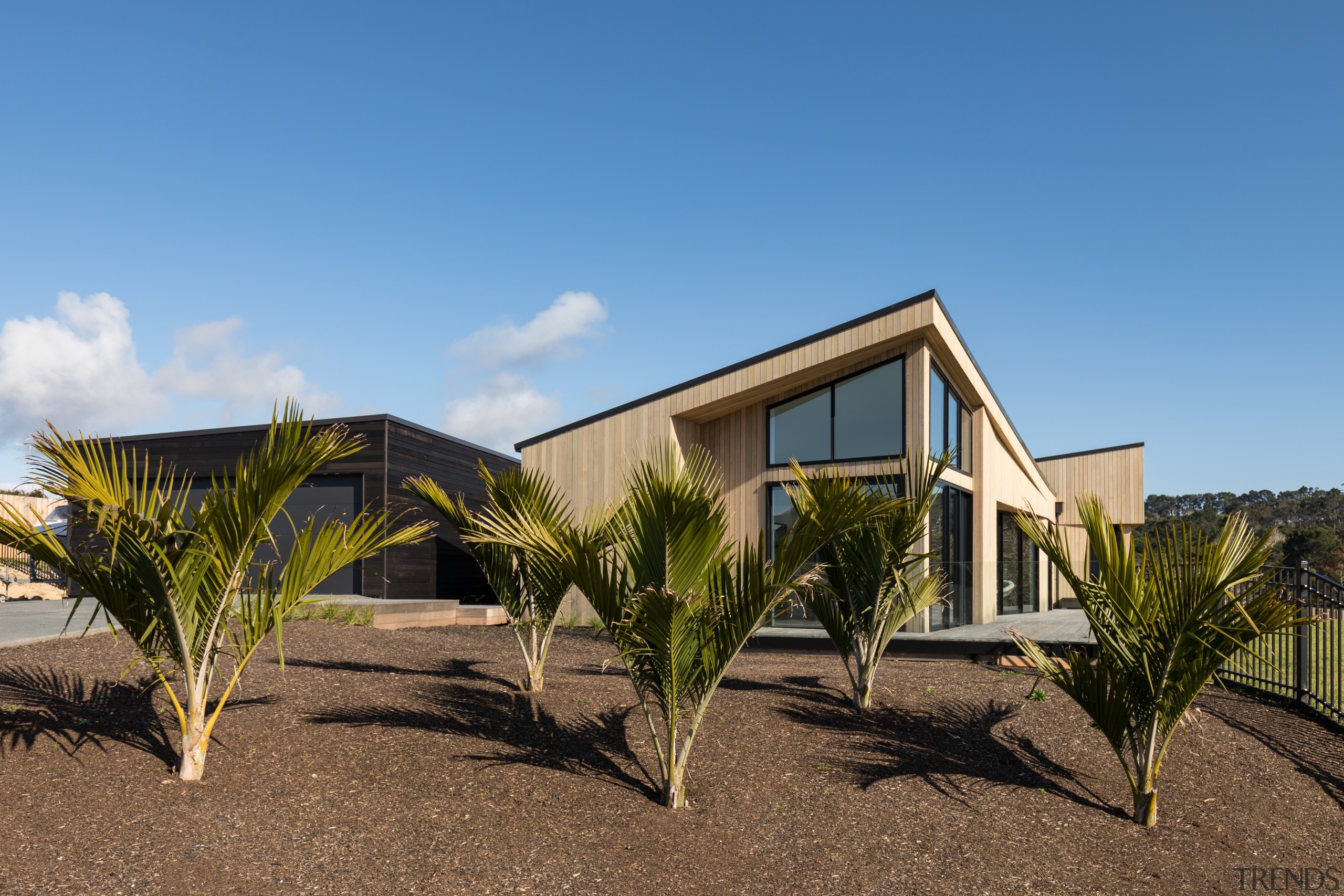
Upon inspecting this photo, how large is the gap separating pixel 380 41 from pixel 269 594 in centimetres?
667

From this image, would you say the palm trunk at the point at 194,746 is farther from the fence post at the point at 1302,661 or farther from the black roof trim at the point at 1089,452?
the black roof trim at the point at 1089,452

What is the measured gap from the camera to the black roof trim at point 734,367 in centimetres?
1176

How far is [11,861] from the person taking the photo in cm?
349

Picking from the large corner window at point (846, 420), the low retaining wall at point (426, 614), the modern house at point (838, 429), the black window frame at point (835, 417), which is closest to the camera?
the modern house at point (838, 429)

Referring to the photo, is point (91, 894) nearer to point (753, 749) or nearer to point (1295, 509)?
point (753, 749)

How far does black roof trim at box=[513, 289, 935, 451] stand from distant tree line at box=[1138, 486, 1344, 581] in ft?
18.5

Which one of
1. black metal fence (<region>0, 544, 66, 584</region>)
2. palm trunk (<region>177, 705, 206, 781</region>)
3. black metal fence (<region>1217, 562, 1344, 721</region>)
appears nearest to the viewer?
palm trunk (<region>177, 705, 206, 781</region>)

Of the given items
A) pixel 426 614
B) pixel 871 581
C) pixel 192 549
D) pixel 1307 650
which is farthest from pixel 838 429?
pixel 192 549

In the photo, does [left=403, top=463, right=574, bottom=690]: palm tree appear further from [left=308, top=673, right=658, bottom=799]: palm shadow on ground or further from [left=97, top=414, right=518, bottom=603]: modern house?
[left=97, top=414, right=518, bottom=603]: modern house

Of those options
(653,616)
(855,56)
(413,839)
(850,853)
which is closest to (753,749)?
(850,853)

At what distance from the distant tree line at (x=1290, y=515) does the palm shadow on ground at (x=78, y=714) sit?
1016cm

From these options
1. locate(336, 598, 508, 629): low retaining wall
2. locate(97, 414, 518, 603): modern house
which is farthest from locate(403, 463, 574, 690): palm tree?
locate(97, 414, 518, 603): modern house

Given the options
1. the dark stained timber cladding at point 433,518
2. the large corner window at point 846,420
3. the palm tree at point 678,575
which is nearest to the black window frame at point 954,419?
the large corner window at point 846,420

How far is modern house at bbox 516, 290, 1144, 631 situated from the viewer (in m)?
12.1
